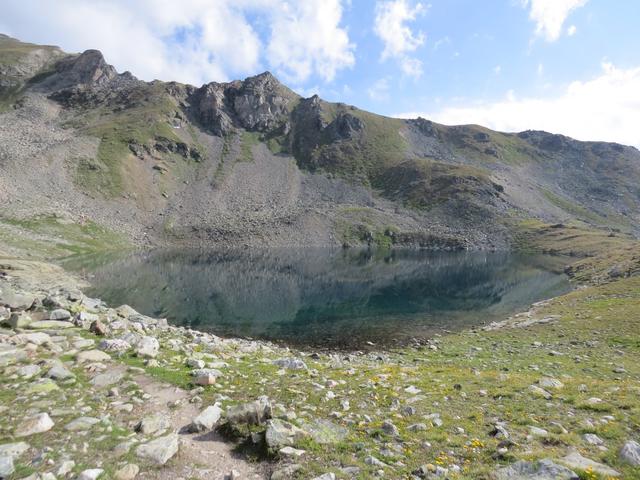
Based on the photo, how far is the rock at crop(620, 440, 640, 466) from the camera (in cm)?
845

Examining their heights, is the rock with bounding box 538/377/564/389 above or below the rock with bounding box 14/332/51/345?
below

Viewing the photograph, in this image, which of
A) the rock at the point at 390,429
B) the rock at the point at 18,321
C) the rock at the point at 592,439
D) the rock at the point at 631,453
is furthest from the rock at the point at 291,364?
the rock at the point at 631,453

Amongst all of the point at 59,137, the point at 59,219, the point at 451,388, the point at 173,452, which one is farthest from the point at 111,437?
the point at 59,137

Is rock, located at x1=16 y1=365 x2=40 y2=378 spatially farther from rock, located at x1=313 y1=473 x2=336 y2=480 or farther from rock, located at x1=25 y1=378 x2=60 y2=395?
rock, located at x1=313 y1=473 x2=336 y2=480

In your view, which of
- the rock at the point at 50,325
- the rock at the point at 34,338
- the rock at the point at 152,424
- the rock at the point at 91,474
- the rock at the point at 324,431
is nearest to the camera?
the rock at the point at 91,474

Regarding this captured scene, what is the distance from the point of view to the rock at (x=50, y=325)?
1621 cm

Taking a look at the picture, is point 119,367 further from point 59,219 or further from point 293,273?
point 59,219

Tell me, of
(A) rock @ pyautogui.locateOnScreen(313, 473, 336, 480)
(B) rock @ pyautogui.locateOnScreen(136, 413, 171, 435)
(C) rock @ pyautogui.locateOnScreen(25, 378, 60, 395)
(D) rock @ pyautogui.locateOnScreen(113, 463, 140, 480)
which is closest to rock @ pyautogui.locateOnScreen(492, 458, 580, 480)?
(A) rock @ pyautogui.locateOnScreen(313, 473, 336, 480)

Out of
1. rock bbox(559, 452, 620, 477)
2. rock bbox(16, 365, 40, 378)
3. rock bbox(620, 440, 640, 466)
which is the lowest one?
rock bbox(16, 365, 40, 378)

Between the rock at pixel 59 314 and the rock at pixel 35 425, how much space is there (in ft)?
33.0

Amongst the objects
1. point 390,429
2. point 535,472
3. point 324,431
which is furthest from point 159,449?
point 535,472

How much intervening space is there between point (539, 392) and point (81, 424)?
14.3 m

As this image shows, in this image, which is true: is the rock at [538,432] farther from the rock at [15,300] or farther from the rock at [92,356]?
the rock at [15,300]

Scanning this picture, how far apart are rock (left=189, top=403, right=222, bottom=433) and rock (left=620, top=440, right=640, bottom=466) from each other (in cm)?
974
